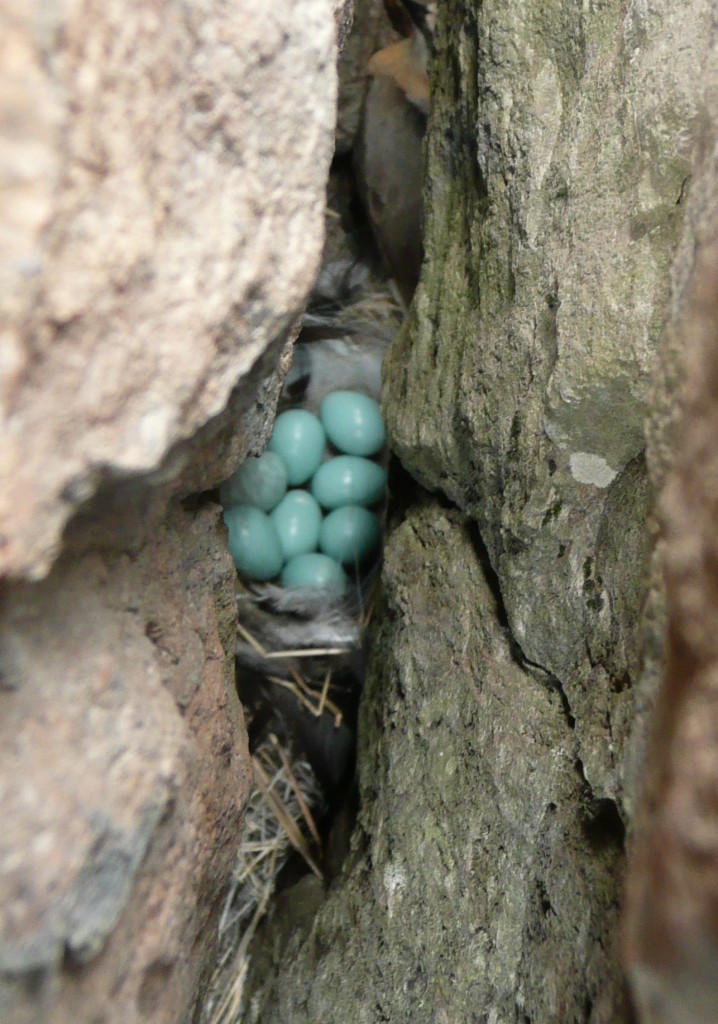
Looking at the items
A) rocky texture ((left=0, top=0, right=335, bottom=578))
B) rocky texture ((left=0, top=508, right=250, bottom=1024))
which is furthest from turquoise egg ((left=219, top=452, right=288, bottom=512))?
rocky texture ((left=0, top=0, right=335, bottom=578))

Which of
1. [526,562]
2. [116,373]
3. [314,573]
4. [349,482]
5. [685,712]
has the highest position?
[116,373]

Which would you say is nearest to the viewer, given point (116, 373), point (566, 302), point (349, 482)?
point (116, 373)

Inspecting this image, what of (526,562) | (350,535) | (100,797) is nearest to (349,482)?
(350,535)

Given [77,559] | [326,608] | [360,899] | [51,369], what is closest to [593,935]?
[360,899]

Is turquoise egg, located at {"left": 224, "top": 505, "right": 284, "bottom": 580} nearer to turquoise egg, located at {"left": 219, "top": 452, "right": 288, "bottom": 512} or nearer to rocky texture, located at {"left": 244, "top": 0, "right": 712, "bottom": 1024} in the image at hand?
turquoise egg, located at {"left": 219, "top": 452, "right": 288, "bottom": 512}

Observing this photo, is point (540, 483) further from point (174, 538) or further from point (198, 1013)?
point (198, 1013)

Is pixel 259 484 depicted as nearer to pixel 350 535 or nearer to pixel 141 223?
pixel 350 535
